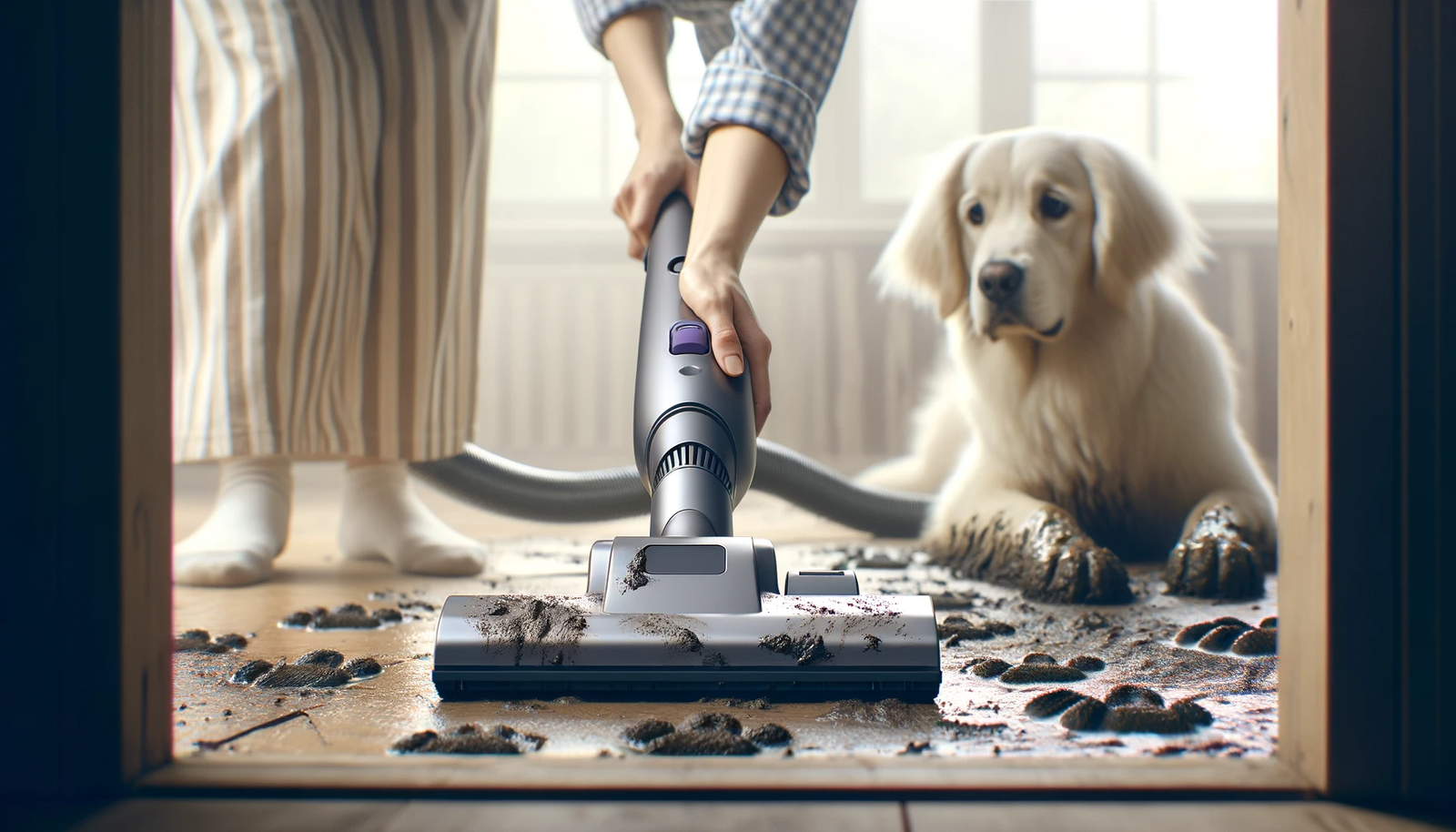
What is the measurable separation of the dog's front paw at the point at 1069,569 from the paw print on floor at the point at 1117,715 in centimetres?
52

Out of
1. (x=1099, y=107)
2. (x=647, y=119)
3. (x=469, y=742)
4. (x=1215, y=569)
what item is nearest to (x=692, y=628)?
(x=469, y=742)

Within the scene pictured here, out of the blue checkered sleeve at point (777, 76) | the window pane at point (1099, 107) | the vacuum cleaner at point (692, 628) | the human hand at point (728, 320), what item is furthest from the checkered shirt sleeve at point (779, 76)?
the window pane at point (1099, 107)

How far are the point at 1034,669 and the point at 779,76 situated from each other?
1.84 ft

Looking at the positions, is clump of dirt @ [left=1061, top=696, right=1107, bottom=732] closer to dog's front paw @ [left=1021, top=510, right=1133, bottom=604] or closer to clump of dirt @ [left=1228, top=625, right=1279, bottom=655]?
clump of dirt @ [left=1228, top=625, right=1279, bottom=655]

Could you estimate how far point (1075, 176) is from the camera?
4.80 ft

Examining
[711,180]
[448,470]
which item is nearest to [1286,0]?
[711,180]

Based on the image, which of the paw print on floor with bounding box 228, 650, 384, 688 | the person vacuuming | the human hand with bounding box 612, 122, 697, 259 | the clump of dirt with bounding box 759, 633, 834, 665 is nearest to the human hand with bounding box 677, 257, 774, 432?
the person vacuuming

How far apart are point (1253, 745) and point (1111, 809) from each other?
0.15 m

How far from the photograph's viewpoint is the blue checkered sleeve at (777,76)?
0.91 m

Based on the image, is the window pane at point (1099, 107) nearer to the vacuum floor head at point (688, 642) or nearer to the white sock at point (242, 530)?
the white sock at point (242, 530)

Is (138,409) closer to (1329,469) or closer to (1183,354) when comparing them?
(1329,469)

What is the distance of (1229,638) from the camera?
0.82 meters

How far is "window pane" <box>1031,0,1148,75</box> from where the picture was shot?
3434mm

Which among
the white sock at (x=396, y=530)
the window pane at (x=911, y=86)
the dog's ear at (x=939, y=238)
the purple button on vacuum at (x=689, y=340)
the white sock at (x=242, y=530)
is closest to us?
the purple button on vacuum at (x=689, y=340)
